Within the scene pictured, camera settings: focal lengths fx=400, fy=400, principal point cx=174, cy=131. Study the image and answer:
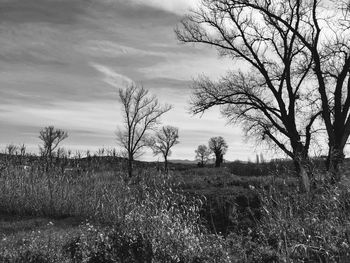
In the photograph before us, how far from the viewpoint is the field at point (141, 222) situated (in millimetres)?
4766

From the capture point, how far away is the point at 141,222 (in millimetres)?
5664

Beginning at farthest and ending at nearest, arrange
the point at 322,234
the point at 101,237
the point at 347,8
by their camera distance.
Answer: the point at 347,8 < the point at 101,237 < the point at 322,234

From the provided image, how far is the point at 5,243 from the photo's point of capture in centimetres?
580

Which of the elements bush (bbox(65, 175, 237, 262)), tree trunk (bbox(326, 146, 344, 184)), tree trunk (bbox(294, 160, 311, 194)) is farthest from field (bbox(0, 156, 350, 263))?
tree trunk (bbox(326, 146, 344, 184))

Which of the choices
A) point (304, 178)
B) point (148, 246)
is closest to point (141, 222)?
point (148, 246)

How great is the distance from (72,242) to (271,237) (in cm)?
274

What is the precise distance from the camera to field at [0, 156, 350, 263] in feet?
15.6

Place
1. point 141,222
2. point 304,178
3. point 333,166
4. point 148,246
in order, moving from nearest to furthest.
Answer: point 148,246, point 141,222, point 304,178, point 333,166

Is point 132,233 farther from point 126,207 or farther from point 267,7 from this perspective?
point 267,7

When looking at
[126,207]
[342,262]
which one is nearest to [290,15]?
[126,207]

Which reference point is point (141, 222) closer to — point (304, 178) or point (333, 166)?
point (304, 178)

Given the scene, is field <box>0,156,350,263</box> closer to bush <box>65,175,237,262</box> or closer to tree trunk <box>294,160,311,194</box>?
bush <box>65,175,237,262</box>

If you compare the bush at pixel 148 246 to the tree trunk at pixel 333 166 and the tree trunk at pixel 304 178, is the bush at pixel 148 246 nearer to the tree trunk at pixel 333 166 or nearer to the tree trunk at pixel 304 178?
the tree trunk at pixel 304 178

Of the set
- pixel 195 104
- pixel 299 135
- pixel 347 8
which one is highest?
pixel 347 8
